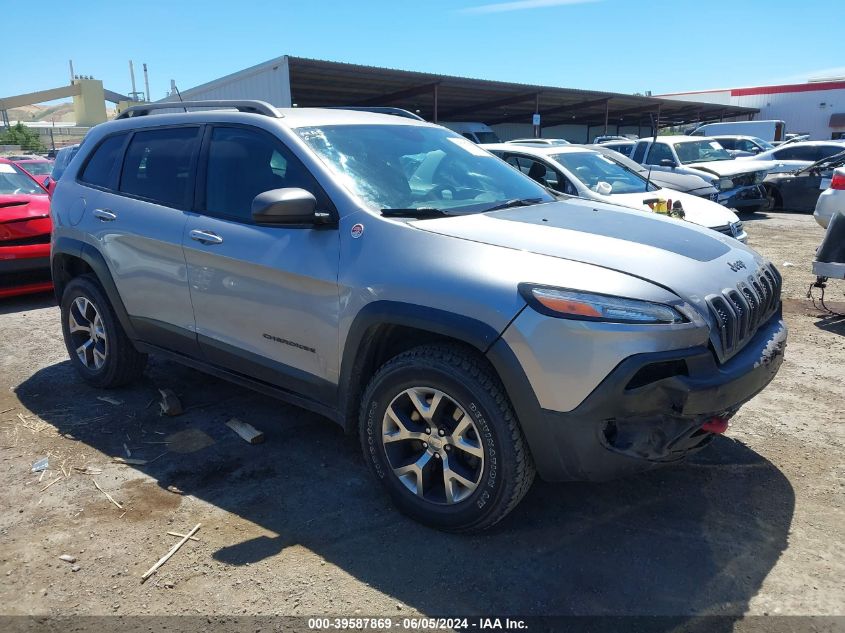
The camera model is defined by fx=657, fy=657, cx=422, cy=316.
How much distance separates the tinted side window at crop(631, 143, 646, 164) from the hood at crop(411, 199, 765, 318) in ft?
34.3

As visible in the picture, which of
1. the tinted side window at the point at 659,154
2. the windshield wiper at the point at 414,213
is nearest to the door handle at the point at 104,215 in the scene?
the windshield wiper at the point at 414,213

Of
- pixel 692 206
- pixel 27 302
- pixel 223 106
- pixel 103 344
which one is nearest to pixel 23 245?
pixel 27 302

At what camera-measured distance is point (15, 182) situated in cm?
827

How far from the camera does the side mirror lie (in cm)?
302

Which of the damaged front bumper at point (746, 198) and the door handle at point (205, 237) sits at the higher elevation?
the door handle at point (205, 237)

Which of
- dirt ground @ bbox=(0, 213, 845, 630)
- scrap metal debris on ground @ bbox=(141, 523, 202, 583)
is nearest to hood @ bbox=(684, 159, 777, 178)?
dirt ground @ bbox=(0, 213, 845, 630)

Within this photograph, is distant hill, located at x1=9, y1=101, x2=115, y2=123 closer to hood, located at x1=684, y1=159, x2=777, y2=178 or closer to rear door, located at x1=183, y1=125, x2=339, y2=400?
hood, located at x1=684, y1=159, x2=777, y2=178

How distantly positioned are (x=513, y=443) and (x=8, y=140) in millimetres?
48233

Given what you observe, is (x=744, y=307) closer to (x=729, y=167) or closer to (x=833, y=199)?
(x=833, y=199)

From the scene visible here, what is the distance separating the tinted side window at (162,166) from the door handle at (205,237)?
276mm

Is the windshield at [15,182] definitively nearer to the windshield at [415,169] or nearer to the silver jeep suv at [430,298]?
the silver jeep suv at [430,298]

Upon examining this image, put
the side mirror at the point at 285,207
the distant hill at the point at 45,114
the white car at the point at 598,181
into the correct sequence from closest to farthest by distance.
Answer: the side mirror at the point at 285,207 → the white car at the point at 598,181 → the distant hill at the point at 45,114

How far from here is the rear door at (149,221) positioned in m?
3.92

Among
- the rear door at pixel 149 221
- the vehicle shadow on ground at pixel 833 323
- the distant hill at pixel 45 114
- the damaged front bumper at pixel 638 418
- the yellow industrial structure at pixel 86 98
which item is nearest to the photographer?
the damaged front bumper at pixel 638 418
